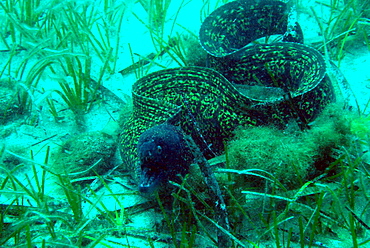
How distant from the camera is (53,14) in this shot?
5.26m

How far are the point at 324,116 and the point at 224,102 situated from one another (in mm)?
1152

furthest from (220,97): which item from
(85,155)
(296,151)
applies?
(85,155)

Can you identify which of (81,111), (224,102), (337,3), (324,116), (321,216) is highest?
(337,3)

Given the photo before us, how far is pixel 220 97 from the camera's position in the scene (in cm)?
359

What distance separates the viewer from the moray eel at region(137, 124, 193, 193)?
253cm

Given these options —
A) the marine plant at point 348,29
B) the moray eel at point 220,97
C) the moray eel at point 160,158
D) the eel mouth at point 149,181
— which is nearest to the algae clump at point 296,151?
the moray eel at point 220,97

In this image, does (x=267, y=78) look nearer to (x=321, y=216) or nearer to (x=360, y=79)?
(x=360, y=79)

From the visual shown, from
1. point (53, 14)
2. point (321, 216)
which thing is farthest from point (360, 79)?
point (53, 14)

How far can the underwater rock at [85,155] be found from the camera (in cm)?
326

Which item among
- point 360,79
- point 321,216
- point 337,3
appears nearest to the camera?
point 321,216

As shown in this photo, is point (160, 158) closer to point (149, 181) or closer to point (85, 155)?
point (149, 181)

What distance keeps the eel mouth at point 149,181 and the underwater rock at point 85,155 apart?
841mm

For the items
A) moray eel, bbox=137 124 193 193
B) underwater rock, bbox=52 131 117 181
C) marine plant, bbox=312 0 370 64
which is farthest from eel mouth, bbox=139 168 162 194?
marine plant, bbox=312 0 370 64

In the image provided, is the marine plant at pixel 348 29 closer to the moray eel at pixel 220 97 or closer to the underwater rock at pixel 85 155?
the moray eel at pixel 220 97
